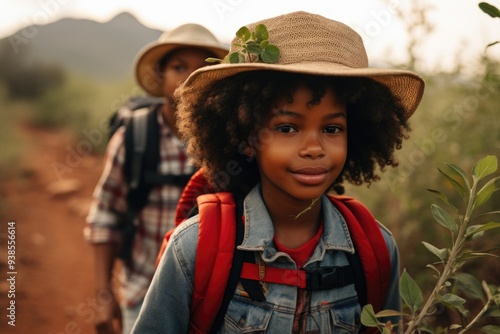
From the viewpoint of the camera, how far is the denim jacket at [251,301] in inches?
76.8

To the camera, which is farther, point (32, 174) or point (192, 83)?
point (32, 174)

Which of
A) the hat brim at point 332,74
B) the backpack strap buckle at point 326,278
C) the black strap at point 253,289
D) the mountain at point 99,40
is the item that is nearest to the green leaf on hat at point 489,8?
the hat brim at point 332,74

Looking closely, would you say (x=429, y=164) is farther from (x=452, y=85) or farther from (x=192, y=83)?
(x=192, y=83)

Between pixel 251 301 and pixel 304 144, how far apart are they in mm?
540

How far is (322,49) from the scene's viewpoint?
2006mm

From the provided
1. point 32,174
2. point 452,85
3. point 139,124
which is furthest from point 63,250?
point 452,85

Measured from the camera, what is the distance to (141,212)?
11.3 ft

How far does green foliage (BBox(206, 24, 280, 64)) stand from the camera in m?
1.97

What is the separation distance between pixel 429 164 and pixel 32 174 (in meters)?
8.07

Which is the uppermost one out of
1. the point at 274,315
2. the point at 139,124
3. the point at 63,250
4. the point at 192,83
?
the point at 192,83

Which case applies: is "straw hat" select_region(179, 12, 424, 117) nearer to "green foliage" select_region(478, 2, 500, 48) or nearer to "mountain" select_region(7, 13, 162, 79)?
"green foliage" select_region(478, 2, 500, 48)

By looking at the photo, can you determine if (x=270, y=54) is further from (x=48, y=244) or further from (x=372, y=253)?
(x=48, y=244)

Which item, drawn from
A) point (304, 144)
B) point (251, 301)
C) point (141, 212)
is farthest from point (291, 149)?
point (141, 212)

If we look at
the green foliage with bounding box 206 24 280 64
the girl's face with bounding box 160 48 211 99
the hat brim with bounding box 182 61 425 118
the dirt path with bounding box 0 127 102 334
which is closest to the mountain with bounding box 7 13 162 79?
the dirt path with bounding box 0 127 102 334
